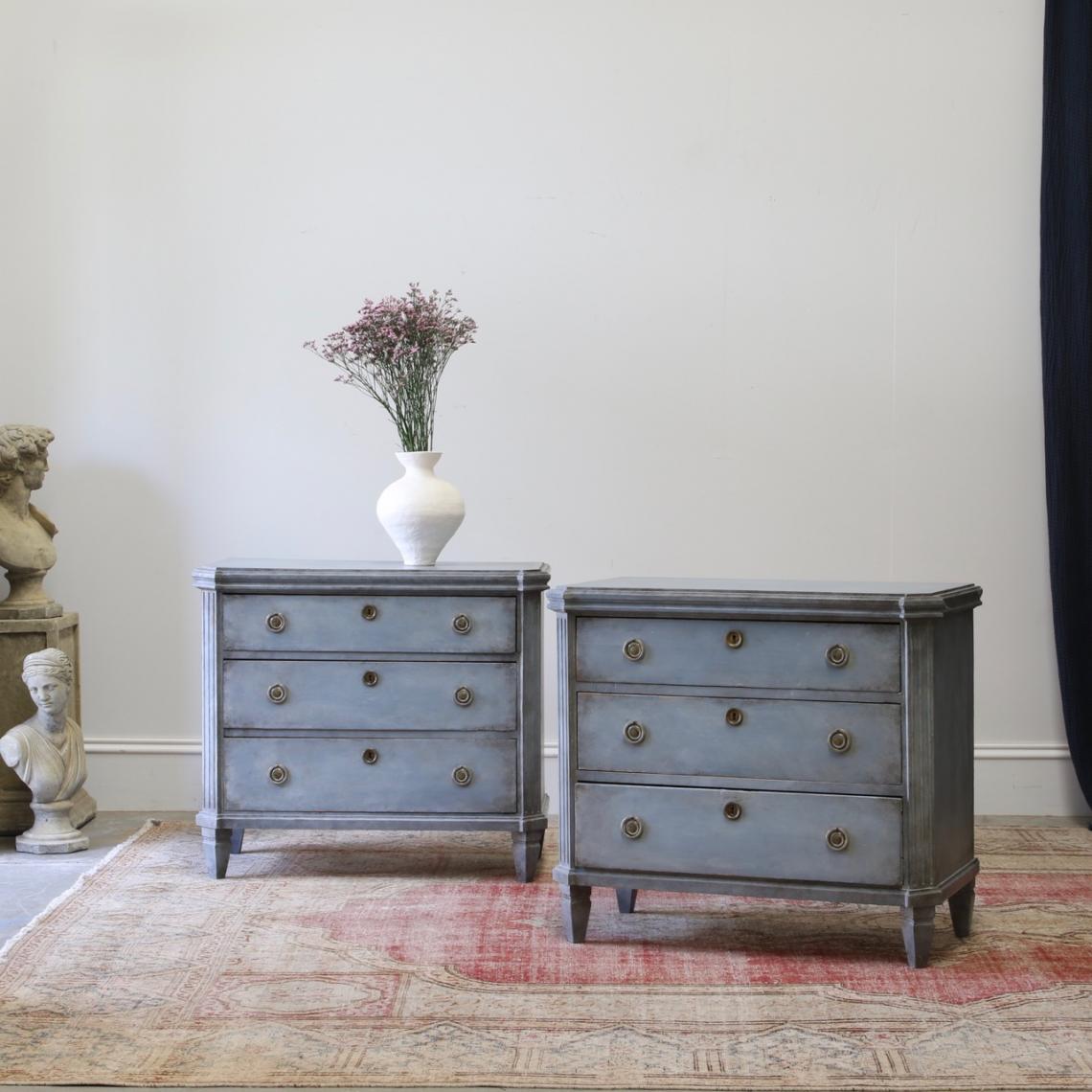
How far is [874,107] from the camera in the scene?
4.39m

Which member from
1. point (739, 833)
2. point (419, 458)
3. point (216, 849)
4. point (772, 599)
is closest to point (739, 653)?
point (772, 599)

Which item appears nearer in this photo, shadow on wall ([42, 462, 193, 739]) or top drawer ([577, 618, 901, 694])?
top drawer ([577, 618, 901, 694])

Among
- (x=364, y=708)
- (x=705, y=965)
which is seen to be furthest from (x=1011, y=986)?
(x=364, y=708)

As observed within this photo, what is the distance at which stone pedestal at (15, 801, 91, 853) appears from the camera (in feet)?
13.2

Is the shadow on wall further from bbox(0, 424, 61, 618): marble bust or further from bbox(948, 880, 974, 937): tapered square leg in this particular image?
bbox(948, 880, 974, 937): tapered square leg

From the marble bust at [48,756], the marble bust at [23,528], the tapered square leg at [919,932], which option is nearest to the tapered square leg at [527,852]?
the tapered square leg at [919,932]

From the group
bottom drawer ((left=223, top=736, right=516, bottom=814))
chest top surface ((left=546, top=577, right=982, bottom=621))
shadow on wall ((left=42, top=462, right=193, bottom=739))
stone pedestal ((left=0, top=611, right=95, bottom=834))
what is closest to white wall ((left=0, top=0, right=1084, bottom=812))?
shadow on wall ((left=42, top=462, right=193, bottom=739))

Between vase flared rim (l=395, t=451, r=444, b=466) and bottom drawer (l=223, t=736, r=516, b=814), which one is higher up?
vase flared rim (l=395, t=451, r=444, b=466)

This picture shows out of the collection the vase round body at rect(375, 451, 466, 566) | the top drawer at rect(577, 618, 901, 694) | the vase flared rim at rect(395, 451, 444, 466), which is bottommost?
the top drawer at rect(577, 618, 901, 694)

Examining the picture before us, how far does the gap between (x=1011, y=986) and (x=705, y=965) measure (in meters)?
0.63

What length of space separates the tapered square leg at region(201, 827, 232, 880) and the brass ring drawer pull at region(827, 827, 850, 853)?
1.65 m

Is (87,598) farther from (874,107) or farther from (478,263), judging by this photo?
(874,107)

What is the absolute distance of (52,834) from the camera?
13.3 feet

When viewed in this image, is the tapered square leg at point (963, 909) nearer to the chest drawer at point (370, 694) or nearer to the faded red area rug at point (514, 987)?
the faded red area rug at point (514, 987)
